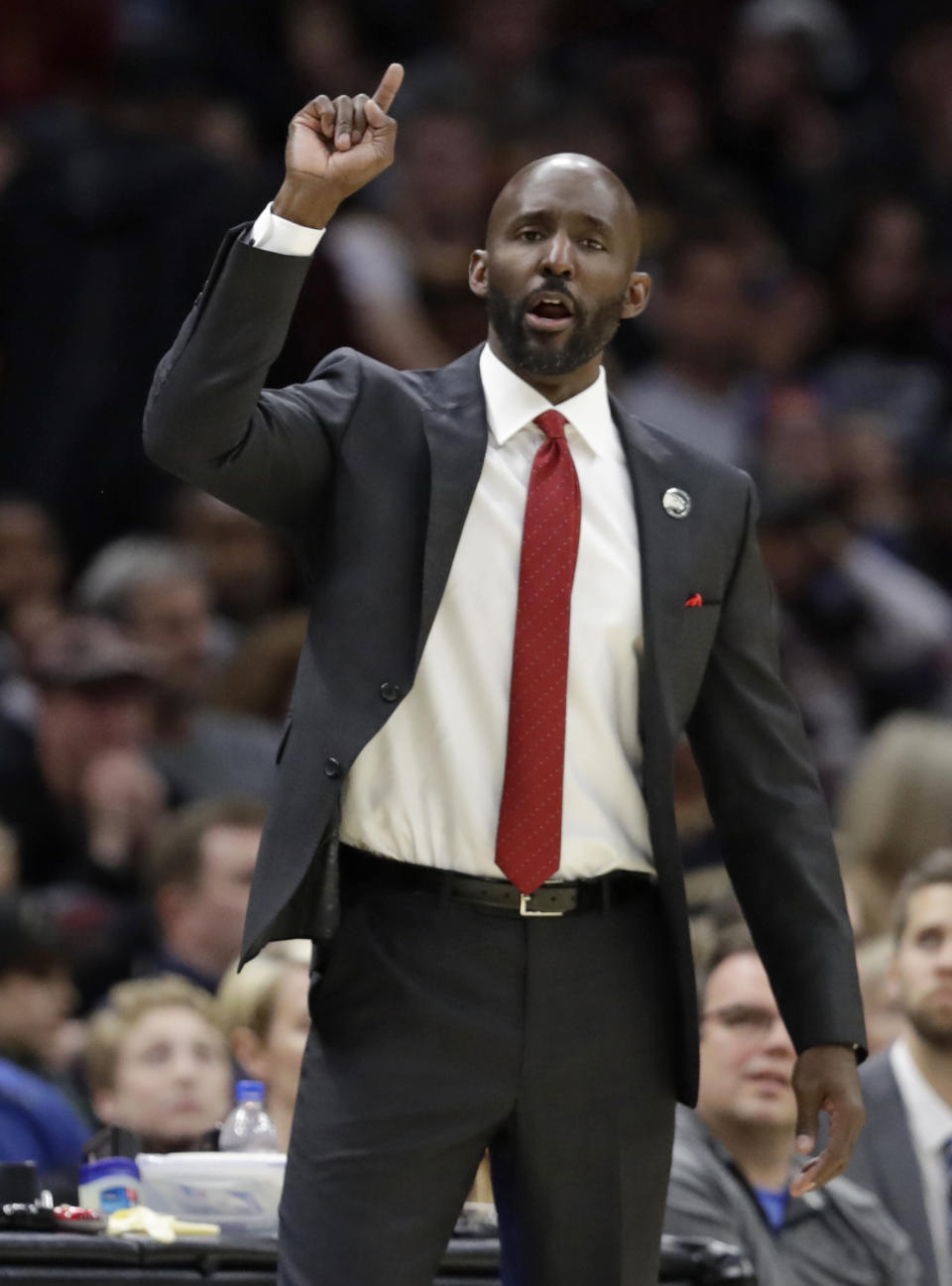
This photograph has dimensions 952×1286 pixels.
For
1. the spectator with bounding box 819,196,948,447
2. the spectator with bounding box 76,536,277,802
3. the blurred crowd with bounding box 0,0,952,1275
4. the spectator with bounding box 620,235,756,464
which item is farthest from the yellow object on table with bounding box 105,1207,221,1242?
the spectator with bounding box 819,196,948,447

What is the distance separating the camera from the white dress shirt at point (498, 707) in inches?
107

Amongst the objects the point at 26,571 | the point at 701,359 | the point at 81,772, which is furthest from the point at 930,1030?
the point at 701,359

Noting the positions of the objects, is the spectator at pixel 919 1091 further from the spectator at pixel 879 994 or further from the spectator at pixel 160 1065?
the spectator at pixel 160 1065

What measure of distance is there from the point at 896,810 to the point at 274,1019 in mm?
2219

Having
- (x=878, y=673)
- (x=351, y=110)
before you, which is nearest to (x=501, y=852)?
(x=351, y=110)

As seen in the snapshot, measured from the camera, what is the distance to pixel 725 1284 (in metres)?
3.71

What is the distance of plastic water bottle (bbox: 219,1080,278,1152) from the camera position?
4332 mm

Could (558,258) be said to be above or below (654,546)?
above

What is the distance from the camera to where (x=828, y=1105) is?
9.36 ft

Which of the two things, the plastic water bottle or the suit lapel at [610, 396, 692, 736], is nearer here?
the suit lapel at [610, 396, 692, 736]

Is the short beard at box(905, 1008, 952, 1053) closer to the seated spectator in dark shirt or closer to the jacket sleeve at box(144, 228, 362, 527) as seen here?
the seated spectator in dark shirt

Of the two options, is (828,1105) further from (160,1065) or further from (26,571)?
(26,571)

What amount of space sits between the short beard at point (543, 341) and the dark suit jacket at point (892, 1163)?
278cm

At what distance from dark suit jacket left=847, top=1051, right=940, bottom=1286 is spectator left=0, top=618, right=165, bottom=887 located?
206 centimetres
